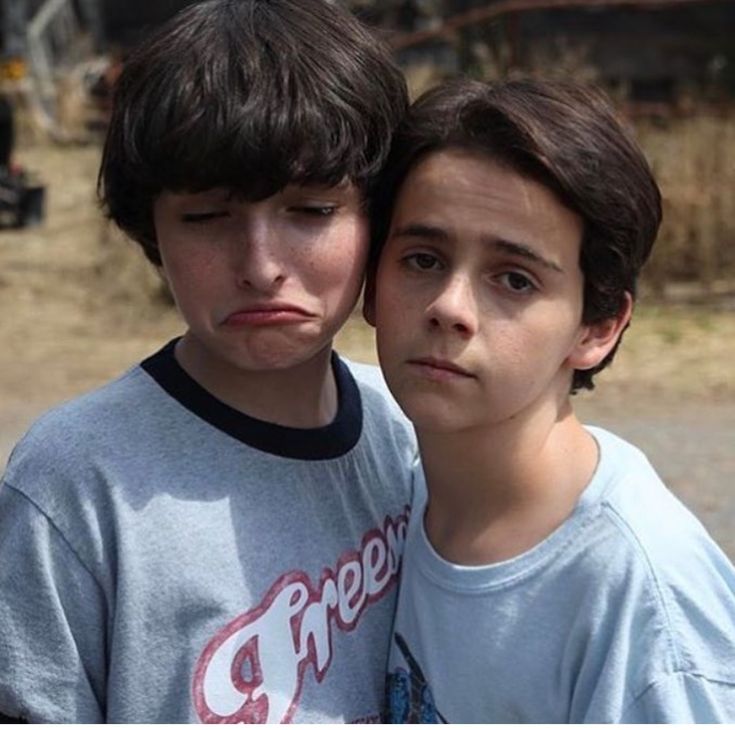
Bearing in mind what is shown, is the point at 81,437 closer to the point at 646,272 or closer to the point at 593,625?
the point at 593,625

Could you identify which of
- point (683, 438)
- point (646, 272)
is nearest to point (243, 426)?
point (683, 438)

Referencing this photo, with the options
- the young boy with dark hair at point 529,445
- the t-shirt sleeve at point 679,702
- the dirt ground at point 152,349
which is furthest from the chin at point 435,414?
the dirt ground at point 152,349

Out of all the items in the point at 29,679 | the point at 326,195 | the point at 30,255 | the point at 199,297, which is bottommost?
the point at 30,255

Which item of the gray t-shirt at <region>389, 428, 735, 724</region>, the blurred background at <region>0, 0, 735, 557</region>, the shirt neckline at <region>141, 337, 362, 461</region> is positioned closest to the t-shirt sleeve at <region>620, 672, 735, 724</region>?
the gray t-shirt at <region>389, 428, 735, 724</region>

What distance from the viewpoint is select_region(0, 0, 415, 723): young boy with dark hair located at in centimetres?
166

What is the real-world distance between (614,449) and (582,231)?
25 cm

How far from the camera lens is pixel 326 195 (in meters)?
1.75

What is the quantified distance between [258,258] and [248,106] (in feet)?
0.51

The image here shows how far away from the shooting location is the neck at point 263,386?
1.80 metres

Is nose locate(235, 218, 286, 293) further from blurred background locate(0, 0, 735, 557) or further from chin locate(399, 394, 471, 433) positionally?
blurred background locate(0, 0, 735, 557)

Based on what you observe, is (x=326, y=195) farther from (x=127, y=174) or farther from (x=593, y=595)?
(x=593, y=595)

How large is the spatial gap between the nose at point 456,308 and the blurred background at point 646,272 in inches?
19.5

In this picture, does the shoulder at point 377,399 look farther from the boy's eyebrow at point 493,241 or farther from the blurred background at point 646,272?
the blurred background at point 646,272

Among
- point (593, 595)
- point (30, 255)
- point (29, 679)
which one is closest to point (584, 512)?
point (593, 595)
